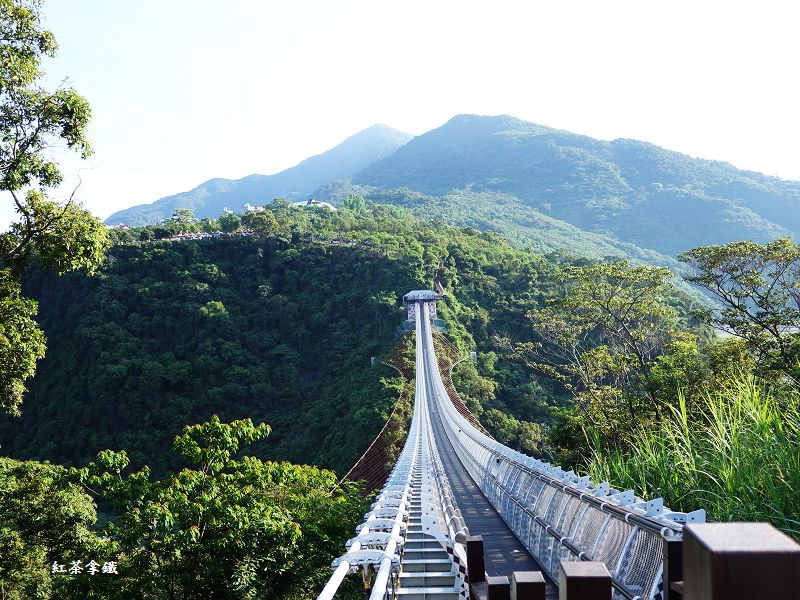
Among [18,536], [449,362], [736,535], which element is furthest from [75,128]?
[449,362]

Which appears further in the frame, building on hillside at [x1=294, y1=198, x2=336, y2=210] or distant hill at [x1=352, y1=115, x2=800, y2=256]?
distant hill at [x1=352, y1=115, x2=800, y2=256]

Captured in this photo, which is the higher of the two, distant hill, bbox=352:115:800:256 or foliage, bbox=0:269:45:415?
distant hill, bbox=352:115:800:256

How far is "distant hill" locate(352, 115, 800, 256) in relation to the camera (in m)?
77.6

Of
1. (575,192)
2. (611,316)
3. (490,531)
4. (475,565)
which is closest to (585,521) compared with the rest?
(475,565)

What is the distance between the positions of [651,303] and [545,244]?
60016mm

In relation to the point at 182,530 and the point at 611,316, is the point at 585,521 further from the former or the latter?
the point at 611,316

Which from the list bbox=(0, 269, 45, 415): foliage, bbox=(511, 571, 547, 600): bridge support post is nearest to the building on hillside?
bbox=(0, 269, 45, 415): foliage

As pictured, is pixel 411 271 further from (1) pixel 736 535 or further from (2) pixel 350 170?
(2) pixel 350 170

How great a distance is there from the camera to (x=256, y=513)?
217 inches

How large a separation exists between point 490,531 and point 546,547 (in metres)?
1.43

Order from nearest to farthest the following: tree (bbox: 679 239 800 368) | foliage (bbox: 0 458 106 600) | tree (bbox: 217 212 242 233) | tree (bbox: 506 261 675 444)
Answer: foliage (bbox: 0 458 106 600) → tree (bbox: 679 239 800 368) → tree (bbox: 506 261 675 444) → tree (bbox: 217 212 242 233)

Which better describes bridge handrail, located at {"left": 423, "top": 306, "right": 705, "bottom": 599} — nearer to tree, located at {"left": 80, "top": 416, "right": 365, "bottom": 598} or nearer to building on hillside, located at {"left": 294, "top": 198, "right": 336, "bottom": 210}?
tree, located at {"left": 80, "top": 416, "right": 365, "bottom": 598}

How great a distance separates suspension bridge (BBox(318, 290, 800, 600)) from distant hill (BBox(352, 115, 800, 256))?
2798 inches

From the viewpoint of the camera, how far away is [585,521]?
3.06 metres
